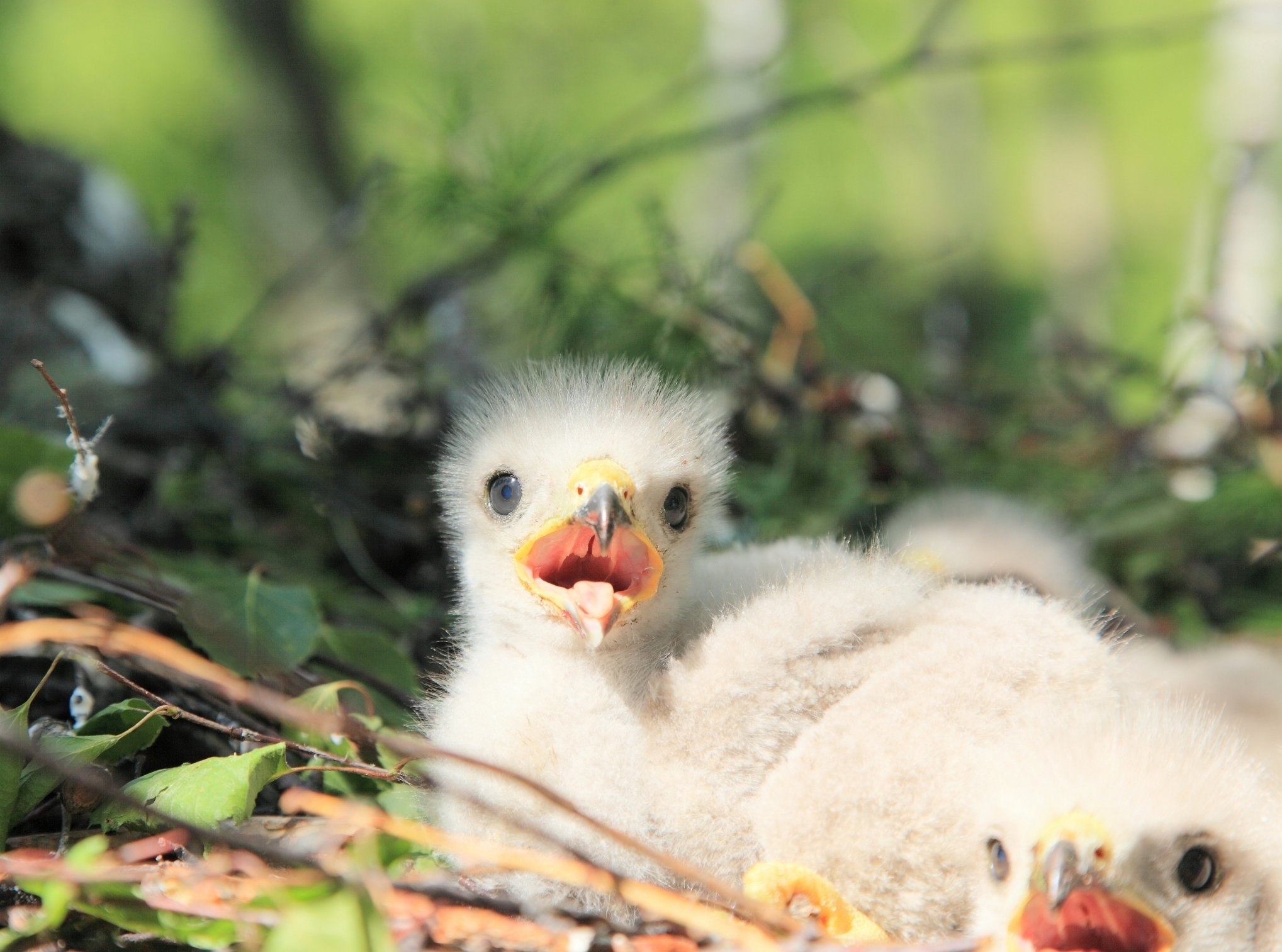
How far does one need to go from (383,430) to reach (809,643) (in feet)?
3.86

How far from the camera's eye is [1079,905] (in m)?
0.90

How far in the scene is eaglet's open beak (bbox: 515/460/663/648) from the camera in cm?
112

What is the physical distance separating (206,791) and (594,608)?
41 cm

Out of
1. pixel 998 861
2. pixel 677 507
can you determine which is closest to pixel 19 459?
pixel 677 507

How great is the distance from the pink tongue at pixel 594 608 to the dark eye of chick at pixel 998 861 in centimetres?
42

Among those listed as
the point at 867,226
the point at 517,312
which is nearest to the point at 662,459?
the point at 517,312

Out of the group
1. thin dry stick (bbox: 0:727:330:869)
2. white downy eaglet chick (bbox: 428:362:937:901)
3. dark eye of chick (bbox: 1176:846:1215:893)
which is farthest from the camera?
white downy eaglet chick (bbox: 428:362:937:901)

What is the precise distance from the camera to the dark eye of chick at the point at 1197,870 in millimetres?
950

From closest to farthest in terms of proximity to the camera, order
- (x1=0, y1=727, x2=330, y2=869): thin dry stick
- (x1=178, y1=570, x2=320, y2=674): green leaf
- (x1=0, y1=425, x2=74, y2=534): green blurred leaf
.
→ (x1=0, y1=727, x2=330, y2=869): thin dry stick < (x1=178, y1=570, x2=320, y2=674): green leaf < (x1=0, y1=425, x2=74, y2=534): green blurred leaf

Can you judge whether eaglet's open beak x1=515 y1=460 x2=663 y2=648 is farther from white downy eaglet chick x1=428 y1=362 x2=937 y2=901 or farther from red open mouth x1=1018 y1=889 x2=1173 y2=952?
red open mouth x1=1018 y1=889 x2=1173 y2=952

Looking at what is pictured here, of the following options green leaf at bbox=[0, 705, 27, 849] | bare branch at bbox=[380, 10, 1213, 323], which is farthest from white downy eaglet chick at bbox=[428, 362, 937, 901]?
bare branch at bbox=[380, 10, 1213, 323]

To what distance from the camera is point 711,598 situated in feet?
4.20

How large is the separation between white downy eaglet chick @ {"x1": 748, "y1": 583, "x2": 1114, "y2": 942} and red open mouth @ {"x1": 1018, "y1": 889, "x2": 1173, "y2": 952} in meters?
0.13

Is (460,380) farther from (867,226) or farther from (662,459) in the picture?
(867,226)
